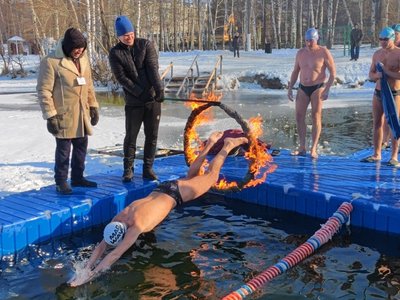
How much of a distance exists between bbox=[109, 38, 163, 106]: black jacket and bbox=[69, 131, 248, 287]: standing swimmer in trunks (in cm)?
107

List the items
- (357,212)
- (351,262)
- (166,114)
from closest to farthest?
(351,262) → (357,212) → (166,114)

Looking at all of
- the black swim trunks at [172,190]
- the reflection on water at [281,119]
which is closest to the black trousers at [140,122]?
the black swim trunks at [172,190]

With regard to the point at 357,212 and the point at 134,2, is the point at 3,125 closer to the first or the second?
the point at 357,212

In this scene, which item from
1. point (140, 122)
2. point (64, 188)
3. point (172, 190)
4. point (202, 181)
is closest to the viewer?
point (172, 190)

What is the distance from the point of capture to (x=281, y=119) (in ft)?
46.5

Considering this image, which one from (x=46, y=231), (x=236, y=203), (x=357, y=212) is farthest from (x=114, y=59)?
(x=357, y=212)

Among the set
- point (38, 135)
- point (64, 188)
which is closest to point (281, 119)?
point (38, 135)

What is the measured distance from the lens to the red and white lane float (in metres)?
4.07

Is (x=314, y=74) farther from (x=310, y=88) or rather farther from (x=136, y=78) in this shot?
(x=136, y=78)

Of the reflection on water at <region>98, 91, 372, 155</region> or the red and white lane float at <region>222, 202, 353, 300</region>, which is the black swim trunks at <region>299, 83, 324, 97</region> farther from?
the red and white lane float at <region>222, 202, 353, 300</region>

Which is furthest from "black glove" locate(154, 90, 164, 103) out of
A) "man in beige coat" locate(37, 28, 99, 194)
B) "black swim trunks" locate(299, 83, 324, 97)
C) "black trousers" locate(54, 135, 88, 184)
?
"black swim trunks" locate(299, 83, 324, 97)

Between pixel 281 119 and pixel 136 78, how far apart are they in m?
8.53

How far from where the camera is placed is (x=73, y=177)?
660cm

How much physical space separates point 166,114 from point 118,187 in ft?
A: 30.9
